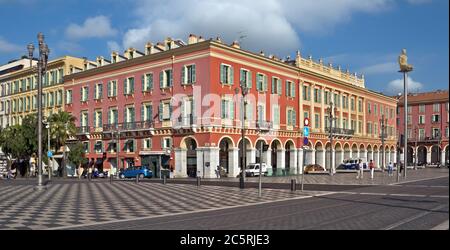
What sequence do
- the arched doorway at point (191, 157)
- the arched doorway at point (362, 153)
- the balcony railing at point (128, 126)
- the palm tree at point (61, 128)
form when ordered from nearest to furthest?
the arched doorway at point (191, 157) → the balcony railing at point (128, 126) → the palm tree at point (61, 128) → the arched doorway at point (362, 153)

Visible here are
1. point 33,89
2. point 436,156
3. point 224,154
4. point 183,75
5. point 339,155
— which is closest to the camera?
point 436,156

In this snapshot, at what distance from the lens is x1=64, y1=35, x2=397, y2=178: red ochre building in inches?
1845

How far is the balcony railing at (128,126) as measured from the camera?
172 ft

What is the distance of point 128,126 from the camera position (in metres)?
54.5

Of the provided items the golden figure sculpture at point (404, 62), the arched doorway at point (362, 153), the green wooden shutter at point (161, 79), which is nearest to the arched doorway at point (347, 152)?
the arched doorway at point (362, 153)

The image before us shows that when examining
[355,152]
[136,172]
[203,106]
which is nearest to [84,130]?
[136,172]

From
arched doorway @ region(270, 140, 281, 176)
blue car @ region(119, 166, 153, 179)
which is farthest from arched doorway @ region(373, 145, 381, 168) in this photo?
blue car @ region(119, 166, 153, 179)

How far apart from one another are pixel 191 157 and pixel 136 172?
19.9ft

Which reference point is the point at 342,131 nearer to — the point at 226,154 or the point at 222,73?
the point at 226,154

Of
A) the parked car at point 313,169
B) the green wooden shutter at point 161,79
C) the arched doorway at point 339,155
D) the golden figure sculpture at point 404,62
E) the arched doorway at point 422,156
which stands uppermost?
the green wooden shutter at point 161,79

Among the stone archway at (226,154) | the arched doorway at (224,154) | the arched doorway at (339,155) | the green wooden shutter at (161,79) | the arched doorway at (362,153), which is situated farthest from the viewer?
the arched doorway at (362,153)

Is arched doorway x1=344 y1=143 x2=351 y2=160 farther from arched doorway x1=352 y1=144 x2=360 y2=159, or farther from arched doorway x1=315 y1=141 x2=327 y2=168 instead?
arched doorway x1=315 y1=141 x2=327 y2=168

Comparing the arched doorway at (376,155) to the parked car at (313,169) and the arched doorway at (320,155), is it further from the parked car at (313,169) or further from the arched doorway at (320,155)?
the parked car at (313,169)

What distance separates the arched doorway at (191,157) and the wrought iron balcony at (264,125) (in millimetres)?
7356
